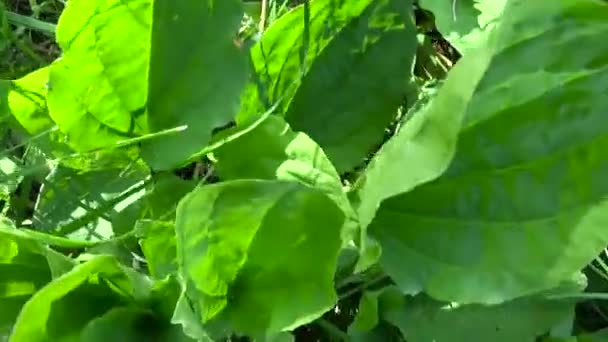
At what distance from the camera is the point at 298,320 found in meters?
0.84

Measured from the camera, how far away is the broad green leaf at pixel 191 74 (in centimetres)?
92

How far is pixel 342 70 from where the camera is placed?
3.29 ft

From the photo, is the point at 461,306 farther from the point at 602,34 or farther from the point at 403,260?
the point at 602,34

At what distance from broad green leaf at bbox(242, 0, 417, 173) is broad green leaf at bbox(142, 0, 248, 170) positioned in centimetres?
6

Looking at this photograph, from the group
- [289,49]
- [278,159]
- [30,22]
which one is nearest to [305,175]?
[278,159]

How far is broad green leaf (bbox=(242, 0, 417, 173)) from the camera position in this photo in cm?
99

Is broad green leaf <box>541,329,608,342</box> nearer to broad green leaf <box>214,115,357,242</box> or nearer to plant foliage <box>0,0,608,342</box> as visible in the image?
plant foliage <box>0,0,608,342</box>

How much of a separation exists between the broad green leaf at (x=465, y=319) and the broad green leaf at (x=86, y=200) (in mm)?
252

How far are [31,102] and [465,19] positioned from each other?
42 cm

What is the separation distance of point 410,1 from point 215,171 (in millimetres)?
240

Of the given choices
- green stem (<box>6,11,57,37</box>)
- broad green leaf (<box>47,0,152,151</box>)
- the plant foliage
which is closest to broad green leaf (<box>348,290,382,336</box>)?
the plant foliage

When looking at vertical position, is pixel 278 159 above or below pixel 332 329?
above

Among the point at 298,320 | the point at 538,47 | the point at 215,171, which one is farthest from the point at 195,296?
the point at 538,47

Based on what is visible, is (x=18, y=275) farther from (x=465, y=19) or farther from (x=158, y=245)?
(x=465, y=19)
